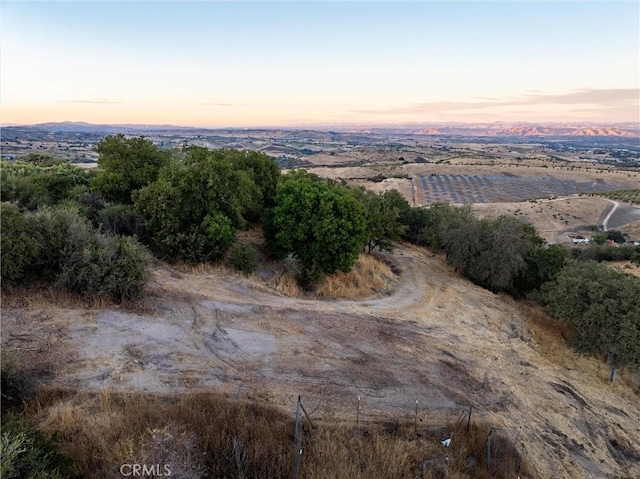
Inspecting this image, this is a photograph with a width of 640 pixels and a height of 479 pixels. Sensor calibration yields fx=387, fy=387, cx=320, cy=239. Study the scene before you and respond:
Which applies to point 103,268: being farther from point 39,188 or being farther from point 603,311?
point 603,311

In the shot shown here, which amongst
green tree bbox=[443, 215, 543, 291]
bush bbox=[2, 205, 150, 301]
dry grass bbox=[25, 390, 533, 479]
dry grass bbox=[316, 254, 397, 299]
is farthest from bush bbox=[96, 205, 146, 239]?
green tree bbox=[443, 215, 543, 291]

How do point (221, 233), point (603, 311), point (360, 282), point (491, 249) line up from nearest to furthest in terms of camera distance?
point (603, 311) < point (221, 233) < point (360, 282) < point (491, 249)

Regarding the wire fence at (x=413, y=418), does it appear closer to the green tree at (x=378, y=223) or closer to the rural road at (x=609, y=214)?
the green tree at (x=378, y=223)

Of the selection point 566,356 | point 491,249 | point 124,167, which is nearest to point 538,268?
point 491,249

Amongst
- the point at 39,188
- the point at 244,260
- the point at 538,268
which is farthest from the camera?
the point at 538,268

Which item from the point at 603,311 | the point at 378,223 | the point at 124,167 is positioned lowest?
the point at 603,311

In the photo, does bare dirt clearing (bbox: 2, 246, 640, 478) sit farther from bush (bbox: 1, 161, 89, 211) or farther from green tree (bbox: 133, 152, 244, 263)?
bush (bbox: 1, 161, 89, 211)

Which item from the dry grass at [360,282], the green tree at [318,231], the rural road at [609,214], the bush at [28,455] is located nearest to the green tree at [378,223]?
the dry grass at [360,282]
